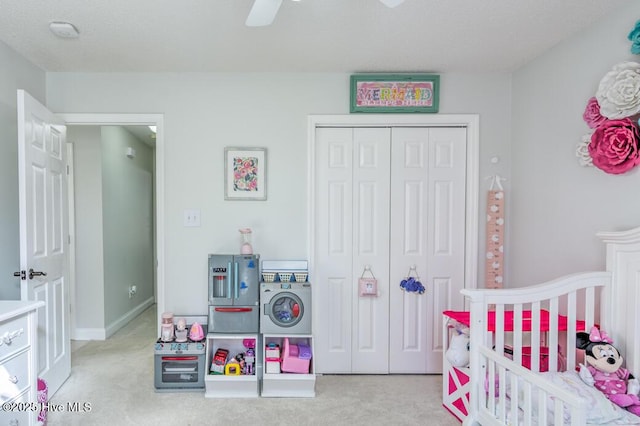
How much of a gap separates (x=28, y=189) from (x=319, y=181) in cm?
184

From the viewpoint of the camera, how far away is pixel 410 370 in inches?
112


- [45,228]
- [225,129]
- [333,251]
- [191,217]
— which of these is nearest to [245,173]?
[225,129]

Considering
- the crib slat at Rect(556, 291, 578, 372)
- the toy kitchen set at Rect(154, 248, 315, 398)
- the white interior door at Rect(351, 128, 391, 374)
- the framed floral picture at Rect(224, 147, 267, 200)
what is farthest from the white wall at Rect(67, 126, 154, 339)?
the crib slat at Rect(556, 291, 578, 372)

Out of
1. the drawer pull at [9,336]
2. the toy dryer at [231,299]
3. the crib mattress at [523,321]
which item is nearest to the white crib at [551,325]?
the crib mattress at [523,321]

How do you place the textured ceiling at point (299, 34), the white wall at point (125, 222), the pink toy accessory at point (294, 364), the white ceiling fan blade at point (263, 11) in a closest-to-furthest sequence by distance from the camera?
the white ceiling fan blade at point (263, 11), the textured ceiling at point (299, 34), the pink toy accessory at point (294, 364), the white wall at point (125, 222)

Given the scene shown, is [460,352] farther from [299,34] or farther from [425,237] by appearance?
[299,34]

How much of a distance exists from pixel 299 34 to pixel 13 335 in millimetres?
2117

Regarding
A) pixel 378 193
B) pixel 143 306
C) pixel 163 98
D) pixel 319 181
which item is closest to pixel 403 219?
pixel 378 193

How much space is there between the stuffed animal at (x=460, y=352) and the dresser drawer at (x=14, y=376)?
220 centimetres

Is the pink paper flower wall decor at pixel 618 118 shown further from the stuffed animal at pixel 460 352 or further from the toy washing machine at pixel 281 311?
the toy washing machine at pixel 281 311

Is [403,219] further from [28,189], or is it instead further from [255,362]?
[28,189]

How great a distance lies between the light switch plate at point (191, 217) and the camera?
2752 millimetres

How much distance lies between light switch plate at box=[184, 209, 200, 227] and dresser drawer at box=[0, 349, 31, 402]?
4.07 ft

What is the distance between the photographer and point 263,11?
1.52 meters
